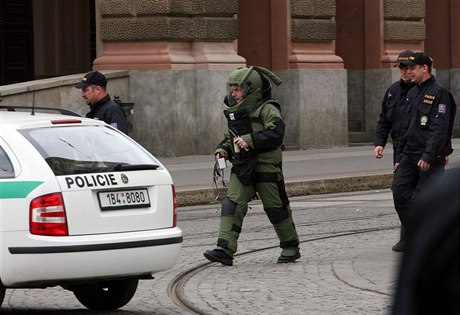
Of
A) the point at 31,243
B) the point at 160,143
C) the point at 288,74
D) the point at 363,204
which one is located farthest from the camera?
the point at 288,74

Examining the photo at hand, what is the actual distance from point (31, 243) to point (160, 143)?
16.0 m

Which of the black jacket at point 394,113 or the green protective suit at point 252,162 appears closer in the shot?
the green protective suit at point 252,162

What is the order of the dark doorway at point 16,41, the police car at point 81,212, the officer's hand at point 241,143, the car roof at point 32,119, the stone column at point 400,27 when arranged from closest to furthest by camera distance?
the police car at point 81,212, the car roof at point 32,119, the officer's hand at point 241,143, the stone column at point 400,27, the dark doorway at point 16,41

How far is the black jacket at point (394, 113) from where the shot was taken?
1139 centimetres

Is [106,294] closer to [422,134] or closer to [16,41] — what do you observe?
[422,134]

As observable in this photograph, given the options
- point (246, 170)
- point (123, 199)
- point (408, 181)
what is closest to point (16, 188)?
point (123, 199)

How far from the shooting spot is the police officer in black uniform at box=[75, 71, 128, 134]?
11258mm

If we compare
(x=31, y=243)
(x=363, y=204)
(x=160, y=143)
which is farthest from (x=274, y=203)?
(x=160, y=143)

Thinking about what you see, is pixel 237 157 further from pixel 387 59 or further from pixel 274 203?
pixel 387 59

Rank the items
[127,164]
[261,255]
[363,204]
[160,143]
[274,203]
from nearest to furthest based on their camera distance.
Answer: [127,164]
[274,203]
[261,255]
[363,204]
[160,143]

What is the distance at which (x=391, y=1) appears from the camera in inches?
1094

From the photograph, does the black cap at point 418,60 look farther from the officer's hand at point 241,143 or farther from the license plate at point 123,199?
the license plate at point 123,199

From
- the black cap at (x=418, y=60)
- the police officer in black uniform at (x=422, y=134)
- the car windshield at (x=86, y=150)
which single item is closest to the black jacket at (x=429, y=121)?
the police officer in black uniform at (x=422, y=134)

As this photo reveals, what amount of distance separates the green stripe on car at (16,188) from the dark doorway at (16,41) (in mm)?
21243
